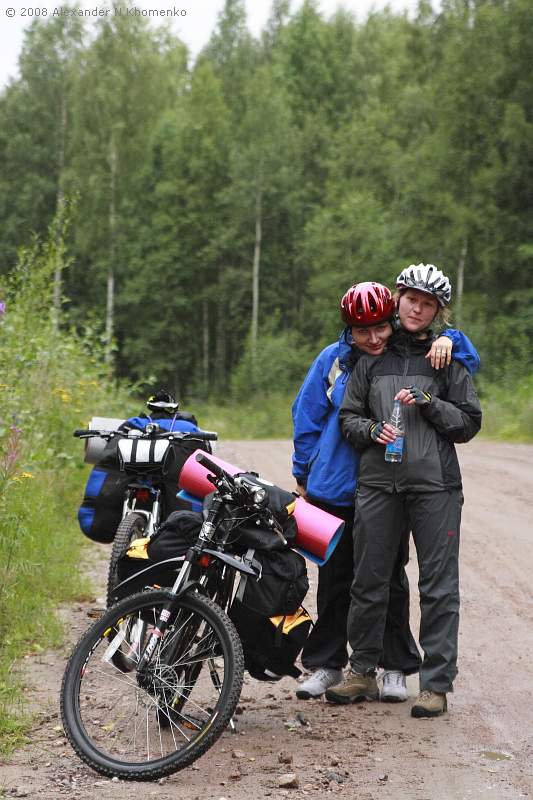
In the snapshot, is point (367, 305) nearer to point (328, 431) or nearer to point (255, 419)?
point (328, 431)

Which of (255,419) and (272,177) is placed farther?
(272,177)

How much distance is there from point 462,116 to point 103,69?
16563 millimetres

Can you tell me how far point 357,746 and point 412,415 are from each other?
58.2 inches

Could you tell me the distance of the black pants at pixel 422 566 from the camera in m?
4.80

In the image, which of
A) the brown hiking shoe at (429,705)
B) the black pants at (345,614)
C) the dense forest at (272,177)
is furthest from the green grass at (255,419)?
the brown hiking shoe at (429,705)

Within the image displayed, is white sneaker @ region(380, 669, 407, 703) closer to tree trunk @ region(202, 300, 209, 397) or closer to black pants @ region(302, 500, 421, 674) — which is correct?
black pants @ region(302, 500, 421, 674)

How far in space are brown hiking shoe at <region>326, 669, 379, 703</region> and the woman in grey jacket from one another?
212mm

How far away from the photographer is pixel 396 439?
465 centimetres

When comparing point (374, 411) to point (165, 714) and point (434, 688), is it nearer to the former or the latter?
point (434, 688)

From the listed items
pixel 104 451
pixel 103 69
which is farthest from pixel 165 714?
pixel 103 69

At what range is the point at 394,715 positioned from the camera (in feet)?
15.9

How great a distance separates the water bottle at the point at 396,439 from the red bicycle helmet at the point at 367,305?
412mm

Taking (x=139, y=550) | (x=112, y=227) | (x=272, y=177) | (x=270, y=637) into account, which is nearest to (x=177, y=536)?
(x=139, y=550)

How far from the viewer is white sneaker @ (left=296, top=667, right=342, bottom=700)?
508cm
